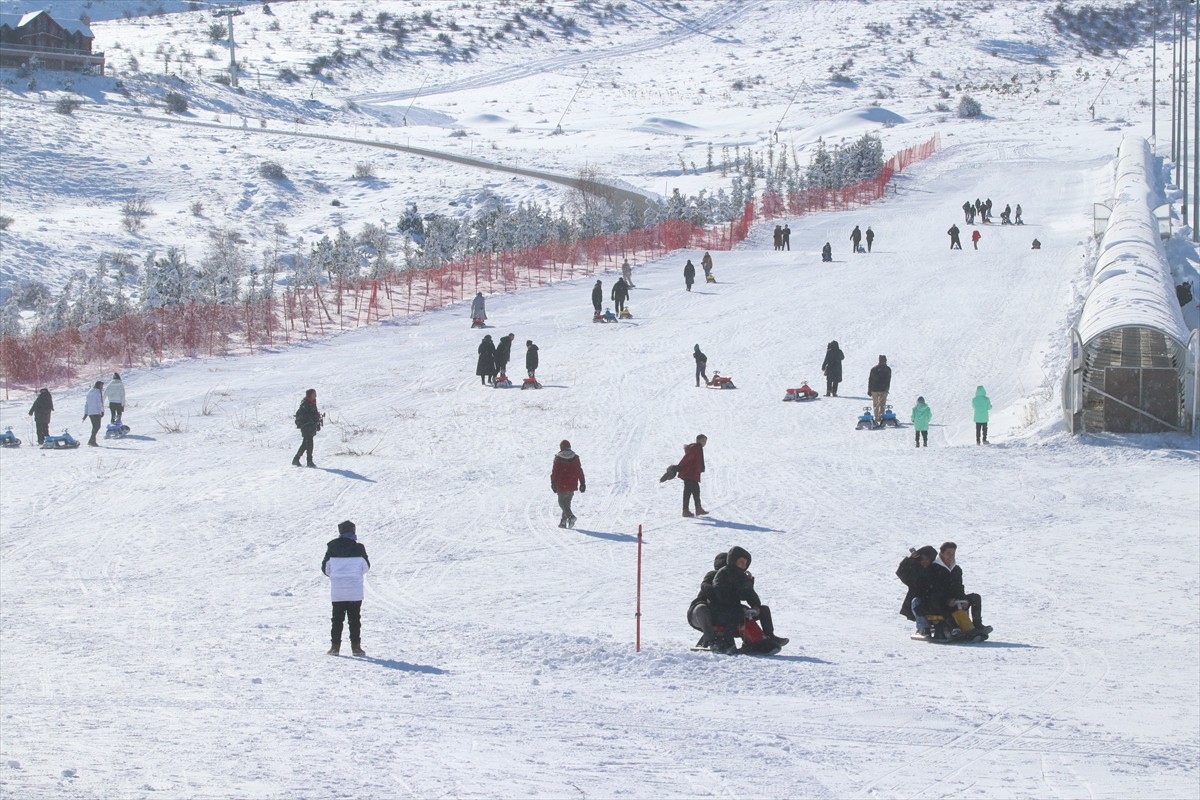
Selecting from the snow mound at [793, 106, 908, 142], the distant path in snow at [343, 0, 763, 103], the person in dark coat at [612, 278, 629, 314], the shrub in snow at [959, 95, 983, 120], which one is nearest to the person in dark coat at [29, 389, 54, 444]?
the person in dark coat at [612, 278, 629, 314]

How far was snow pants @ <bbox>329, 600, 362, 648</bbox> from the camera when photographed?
36.9 ft

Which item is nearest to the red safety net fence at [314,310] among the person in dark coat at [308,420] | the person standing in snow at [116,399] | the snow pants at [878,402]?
the person standing in snow at [116,399]

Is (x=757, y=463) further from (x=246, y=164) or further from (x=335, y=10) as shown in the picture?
(x=335, y=10)

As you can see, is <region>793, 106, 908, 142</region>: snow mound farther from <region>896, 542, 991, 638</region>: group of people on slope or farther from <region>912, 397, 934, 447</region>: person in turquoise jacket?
<region>896, 542, 991, 638</region>: group of people on slope

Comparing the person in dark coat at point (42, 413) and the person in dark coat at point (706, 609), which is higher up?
the person in dark coat at point (42, 413)

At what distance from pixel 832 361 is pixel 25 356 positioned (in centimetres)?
1733

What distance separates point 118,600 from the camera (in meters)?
14.1

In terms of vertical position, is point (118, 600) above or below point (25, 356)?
below

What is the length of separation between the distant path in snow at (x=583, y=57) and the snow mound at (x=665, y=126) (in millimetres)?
21641

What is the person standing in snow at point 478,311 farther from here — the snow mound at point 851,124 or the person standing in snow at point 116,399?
the snow mound at point 851,124

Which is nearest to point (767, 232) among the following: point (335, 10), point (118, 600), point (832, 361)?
point (832, 361)

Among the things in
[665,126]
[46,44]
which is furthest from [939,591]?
[46,44]

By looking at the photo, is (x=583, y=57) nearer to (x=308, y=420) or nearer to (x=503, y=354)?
(x=503, y=354)

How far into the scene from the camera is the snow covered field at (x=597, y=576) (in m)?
8.51
